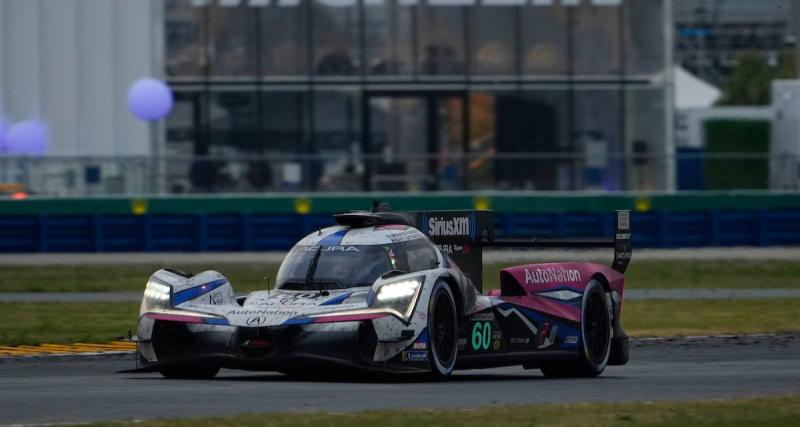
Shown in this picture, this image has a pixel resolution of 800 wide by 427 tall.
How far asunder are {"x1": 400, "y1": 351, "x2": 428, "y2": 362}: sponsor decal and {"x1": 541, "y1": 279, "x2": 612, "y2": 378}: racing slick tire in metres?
1.98

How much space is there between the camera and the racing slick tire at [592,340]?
13.7m

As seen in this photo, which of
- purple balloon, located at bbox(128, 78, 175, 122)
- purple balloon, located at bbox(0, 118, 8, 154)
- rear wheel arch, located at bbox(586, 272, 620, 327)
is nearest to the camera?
rear wheel arch, located at bbox(586, 272, 620, 327)

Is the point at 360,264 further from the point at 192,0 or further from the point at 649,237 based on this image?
the point at 192,0

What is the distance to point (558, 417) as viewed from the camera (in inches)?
387

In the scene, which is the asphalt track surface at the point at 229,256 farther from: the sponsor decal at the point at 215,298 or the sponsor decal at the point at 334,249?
the sponsor decal at the point at 215,298

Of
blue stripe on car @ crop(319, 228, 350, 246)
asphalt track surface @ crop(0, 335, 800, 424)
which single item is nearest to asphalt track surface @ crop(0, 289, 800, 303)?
asphalt track surface @ crop(0, 335, 800, 424)

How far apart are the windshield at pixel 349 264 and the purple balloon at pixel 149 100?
23704mm

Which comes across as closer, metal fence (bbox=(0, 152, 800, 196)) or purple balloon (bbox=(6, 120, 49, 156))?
metal fence (bbox=(0, 152, 800, 196))

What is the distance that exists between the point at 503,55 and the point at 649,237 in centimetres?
765

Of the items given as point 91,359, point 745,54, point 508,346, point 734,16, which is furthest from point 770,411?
point 734,16

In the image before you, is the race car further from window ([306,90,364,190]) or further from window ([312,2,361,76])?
window ([312,2,361,76])

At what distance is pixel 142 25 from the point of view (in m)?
38.5

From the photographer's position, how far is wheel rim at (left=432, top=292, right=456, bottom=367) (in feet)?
40.5

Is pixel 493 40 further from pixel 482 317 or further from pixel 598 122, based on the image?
pixel 482 317
